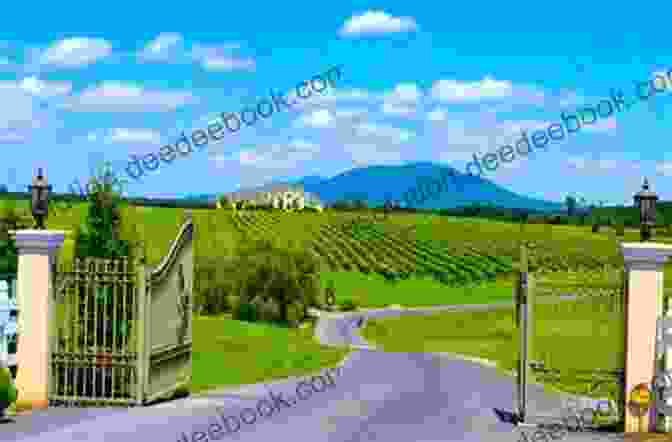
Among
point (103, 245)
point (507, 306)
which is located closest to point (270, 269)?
point (507, 306)

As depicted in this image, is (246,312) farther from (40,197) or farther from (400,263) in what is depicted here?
(400,263)

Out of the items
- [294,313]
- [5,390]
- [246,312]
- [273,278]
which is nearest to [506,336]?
[294,313]

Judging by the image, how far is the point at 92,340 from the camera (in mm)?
16516

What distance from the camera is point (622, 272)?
14.3 m

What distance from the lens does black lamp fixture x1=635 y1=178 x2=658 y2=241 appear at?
14297mm

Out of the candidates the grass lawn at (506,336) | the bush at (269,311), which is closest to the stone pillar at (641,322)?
the grass lawn at (506,336)

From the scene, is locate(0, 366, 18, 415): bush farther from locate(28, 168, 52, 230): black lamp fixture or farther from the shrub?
the shrub

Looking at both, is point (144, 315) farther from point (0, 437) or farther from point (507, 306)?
point (507, 306)

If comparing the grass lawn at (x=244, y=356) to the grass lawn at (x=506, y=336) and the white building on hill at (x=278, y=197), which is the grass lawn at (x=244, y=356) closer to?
the grass lawn at (x=506, y=336)

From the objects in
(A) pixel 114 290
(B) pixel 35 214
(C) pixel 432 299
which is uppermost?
(B) pixel 35 214

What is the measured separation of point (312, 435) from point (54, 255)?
197 inches

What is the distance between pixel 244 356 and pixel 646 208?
14.3 meters

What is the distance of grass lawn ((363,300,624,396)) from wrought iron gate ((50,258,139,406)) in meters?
12.3

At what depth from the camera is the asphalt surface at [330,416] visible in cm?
1340
